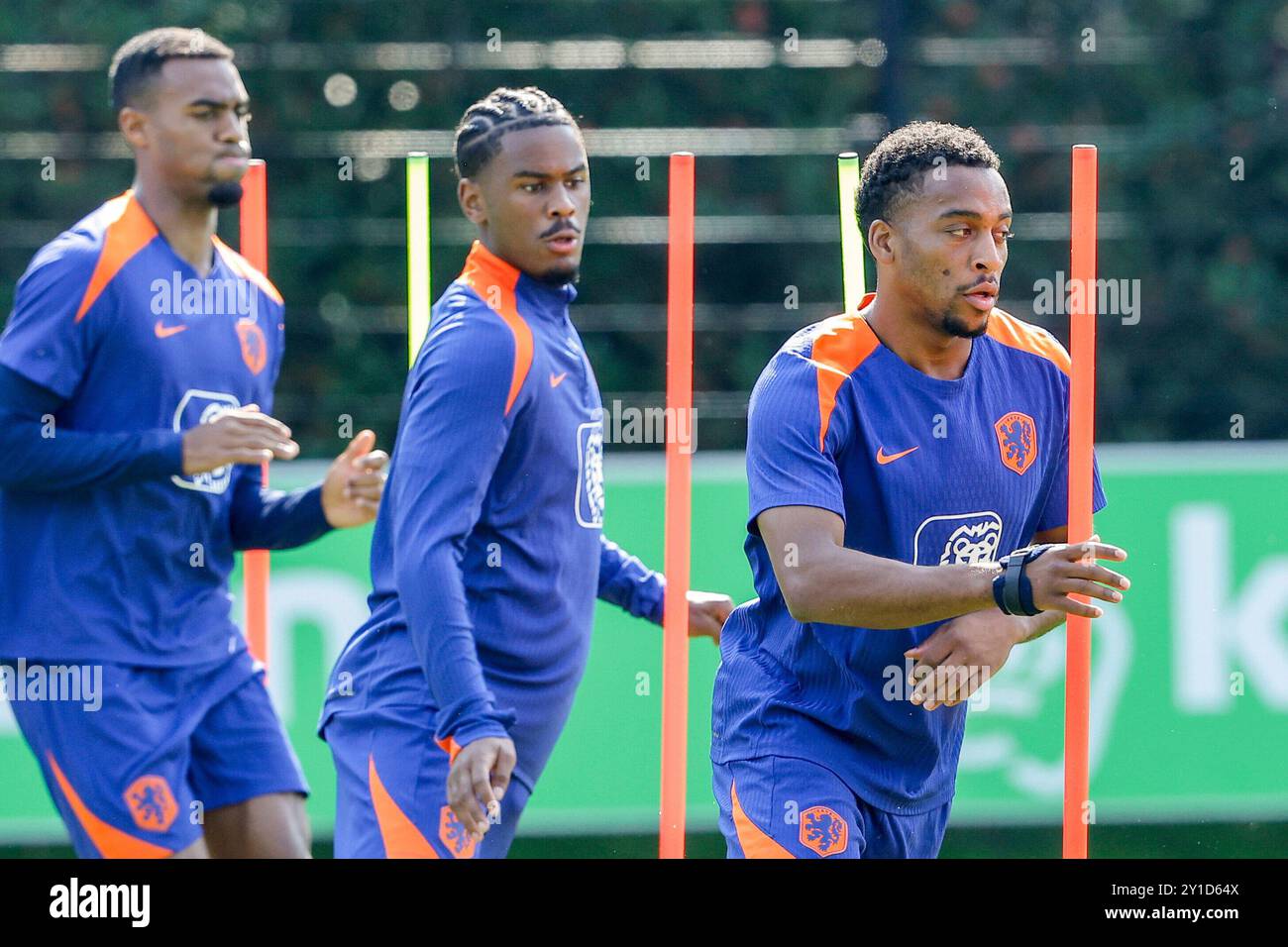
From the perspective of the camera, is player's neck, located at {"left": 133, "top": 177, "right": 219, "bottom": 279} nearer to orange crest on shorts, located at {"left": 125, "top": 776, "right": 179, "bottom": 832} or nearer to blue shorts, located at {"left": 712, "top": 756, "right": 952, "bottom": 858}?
orange crest on shorts, located at {"left": 125, "top": 776, "right": 179, "bottom": 832}

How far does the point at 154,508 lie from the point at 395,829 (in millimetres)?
1046

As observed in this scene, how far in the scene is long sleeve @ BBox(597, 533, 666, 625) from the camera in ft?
13.3

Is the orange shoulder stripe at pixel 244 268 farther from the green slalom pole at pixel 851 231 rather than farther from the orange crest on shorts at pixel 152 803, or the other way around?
the green slalom pole at pixel 851 231

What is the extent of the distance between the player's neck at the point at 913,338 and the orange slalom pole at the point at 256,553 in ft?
5.39

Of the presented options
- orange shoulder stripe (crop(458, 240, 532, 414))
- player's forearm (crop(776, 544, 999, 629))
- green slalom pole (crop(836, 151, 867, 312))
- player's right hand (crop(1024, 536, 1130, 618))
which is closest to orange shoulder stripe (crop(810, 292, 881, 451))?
player's forearm (crop(776, 544, 999, 629))

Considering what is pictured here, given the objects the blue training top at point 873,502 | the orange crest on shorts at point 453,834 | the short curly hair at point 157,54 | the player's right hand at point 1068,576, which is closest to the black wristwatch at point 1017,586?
the player's right hand at point 1068,576

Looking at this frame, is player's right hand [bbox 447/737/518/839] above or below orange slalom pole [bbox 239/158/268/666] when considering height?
below

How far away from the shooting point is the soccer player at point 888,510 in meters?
3.29

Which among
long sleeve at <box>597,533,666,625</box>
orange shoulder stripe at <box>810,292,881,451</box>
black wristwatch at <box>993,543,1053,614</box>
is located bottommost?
long sleeve at <box>597,533,666,625</box>

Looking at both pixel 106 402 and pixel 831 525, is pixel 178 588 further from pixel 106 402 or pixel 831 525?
pixel 831 525

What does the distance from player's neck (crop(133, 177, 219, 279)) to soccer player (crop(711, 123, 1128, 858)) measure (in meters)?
1.57

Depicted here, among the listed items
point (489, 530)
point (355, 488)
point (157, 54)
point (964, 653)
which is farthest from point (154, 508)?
point (964, 653)

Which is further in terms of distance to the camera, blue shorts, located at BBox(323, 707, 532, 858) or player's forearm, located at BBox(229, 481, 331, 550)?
player's forearm, located at BBox(229, 481, 331, 550)

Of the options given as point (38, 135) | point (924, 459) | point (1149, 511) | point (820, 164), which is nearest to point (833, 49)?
point (820, 164)
